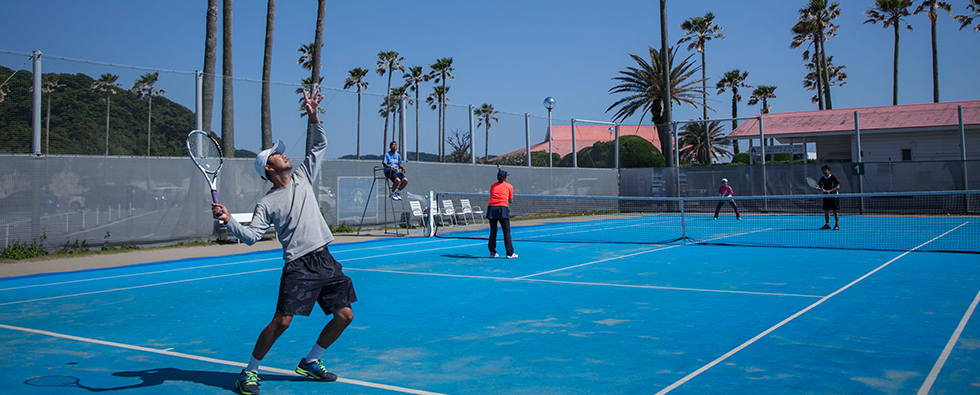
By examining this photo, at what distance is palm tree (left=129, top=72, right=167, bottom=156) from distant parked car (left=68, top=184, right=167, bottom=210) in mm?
960

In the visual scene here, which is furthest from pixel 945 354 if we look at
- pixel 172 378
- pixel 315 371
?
pixel 172 378

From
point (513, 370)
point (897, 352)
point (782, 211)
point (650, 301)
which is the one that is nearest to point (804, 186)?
point (782, 211)

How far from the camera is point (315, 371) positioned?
4.71 m

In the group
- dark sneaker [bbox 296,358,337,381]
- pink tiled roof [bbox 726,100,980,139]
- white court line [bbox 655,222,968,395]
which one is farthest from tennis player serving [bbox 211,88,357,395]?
pink tiled roof [bbox 726,100,980,139]

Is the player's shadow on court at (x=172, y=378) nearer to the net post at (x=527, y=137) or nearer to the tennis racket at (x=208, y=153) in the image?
the tennis racket at (x=208, y=153)

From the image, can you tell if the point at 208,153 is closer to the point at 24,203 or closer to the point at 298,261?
the point at 298,261

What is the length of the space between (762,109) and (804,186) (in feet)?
131

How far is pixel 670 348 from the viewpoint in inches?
216

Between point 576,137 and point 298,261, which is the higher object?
point 576,137

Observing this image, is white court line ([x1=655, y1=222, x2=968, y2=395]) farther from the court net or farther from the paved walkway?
the paved walkway

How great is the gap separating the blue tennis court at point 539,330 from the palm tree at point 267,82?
306 inches

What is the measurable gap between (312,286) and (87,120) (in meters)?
12.6

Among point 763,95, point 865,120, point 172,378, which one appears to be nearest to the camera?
point 172,378

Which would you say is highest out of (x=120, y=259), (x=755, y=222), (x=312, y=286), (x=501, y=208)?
(x=501, y=208)
